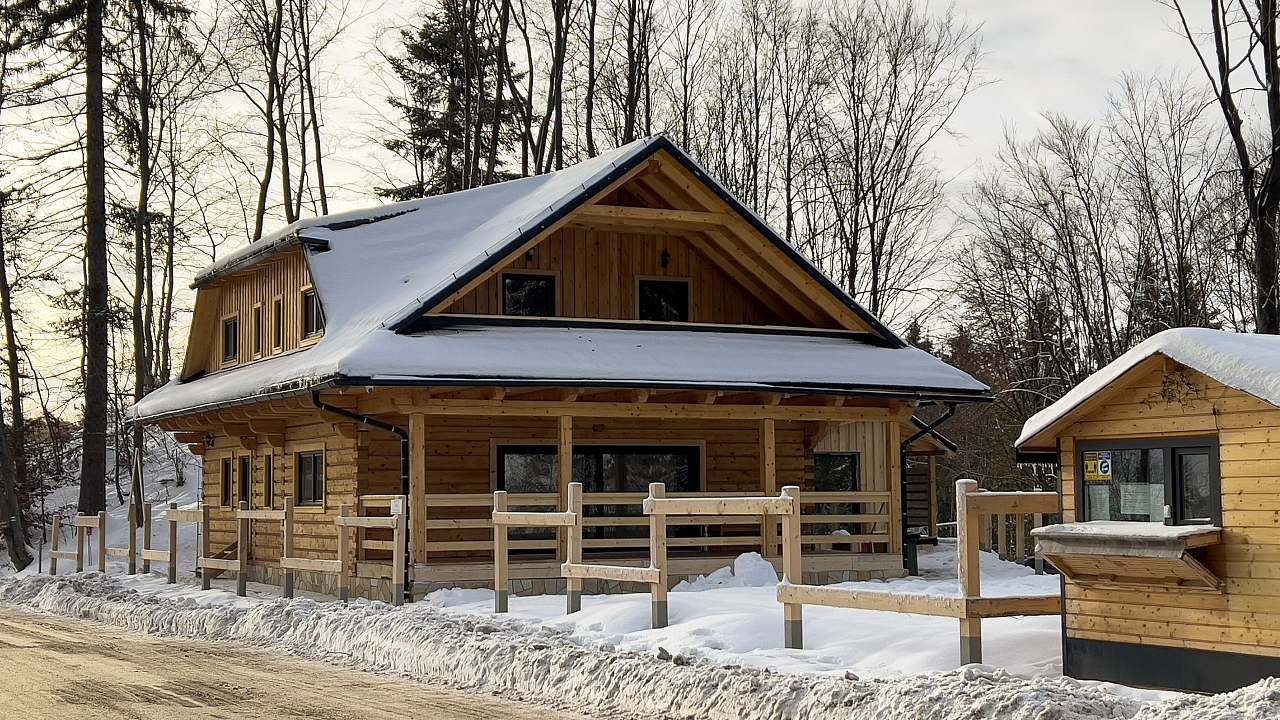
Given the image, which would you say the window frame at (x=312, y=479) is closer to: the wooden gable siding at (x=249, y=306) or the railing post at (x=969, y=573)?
the wooden gable siding at (x=249, y=306)

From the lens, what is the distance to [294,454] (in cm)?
2333

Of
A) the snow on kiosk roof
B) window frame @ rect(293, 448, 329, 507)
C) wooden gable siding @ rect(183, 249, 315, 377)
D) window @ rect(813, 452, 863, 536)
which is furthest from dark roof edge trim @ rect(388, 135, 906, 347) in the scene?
window @ rect(813, 452, 863, 536)

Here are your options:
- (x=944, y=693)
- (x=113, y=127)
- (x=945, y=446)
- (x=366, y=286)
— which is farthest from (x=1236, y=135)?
(x=113, y=127)

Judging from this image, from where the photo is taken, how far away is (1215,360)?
384 inches

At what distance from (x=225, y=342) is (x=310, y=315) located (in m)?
5.01

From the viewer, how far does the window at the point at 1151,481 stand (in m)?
9.93

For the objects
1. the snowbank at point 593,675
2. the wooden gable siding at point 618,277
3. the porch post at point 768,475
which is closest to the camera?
the snowbank at point 593,675

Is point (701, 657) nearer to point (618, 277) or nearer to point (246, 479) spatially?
point (618, 277)

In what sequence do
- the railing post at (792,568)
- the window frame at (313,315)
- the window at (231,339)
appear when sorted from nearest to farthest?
1. the railing post at (792,568)
2. the window frame at (313,315)
3. the window at (231,339)

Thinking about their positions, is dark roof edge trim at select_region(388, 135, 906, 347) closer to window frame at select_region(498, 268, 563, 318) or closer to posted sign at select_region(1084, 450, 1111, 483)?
window frame at select_region(498, 268, 563, 318)

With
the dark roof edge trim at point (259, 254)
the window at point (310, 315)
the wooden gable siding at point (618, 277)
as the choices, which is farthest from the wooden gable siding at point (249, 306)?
the wooden gable siding at point (618, 277)

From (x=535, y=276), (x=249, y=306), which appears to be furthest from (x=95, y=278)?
(x=535, y=276)

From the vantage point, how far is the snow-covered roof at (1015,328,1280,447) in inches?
371

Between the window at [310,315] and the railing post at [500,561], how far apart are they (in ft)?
24.6
